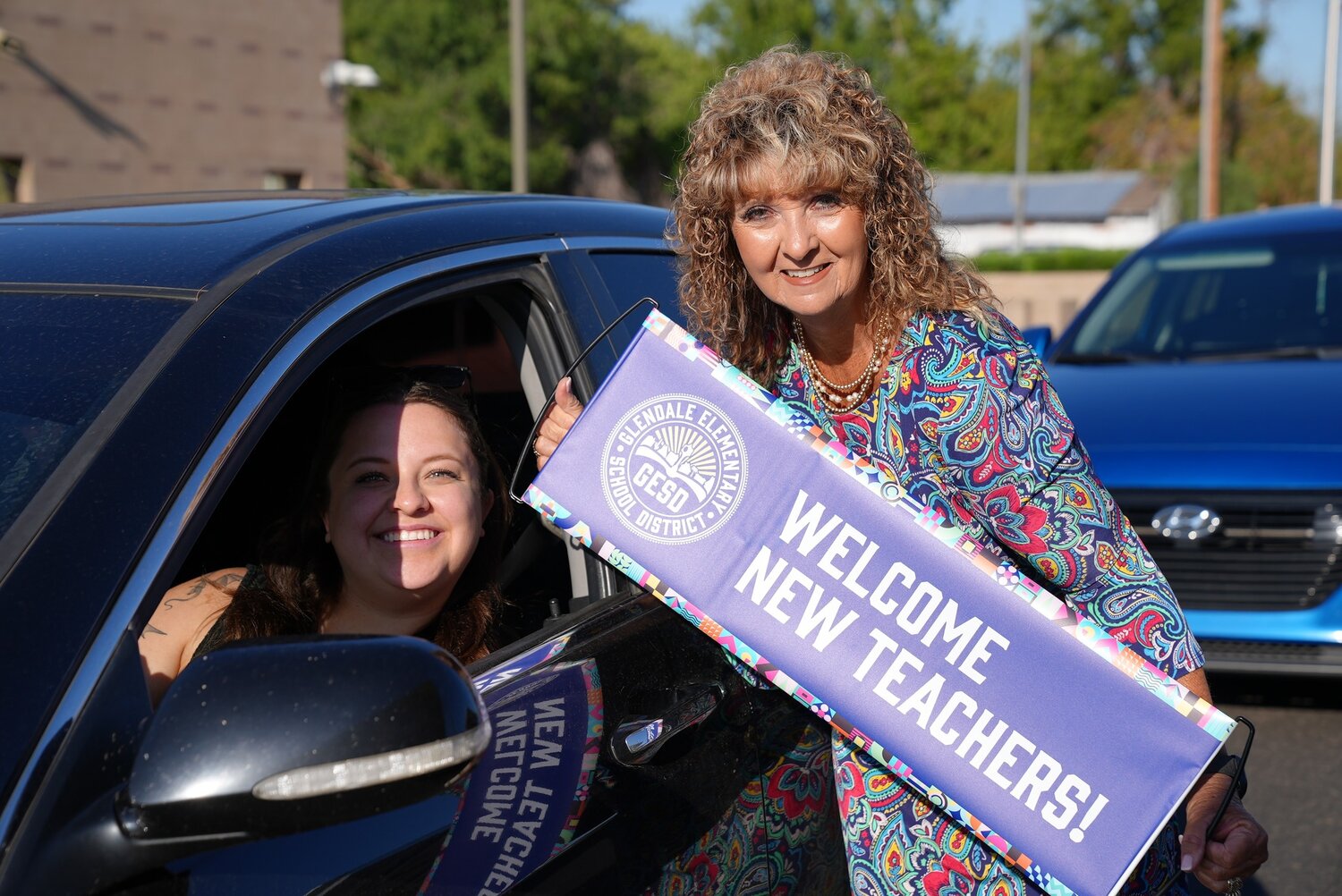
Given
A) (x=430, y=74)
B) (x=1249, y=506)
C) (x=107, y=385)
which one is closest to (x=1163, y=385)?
(x=1249, y=506)

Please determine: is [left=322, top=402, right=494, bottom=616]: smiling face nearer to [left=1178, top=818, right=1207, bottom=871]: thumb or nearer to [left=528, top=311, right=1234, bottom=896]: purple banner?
[left=528, top=311, right=1234, bottom=896]: purple banner

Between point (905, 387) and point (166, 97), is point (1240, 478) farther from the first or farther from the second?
point (166, 97)

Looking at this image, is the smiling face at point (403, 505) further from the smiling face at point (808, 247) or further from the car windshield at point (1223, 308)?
the car windshield at point (1223, 308)

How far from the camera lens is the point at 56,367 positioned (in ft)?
5.26

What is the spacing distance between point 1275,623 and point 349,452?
3.61 metres

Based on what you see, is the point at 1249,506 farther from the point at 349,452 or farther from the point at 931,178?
the point at 349,452

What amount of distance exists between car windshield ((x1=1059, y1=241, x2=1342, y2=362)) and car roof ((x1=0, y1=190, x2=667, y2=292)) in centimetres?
392

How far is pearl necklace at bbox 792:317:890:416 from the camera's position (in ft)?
6.86

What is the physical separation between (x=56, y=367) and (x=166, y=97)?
20.8 m

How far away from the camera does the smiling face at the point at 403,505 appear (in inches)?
83.7

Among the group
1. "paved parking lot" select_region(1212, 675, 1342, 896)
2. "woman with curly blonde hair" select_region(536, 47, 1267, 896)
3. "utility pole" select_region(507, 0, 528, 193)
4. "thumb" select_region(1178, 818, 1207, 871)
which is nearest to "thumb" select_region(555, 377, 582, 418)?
"woman with curly blonde hair" select_region(536, 47, 1267, 896)

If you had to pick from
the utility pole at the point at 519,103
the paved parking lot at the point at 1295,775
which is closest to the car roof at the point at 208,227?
the paved parking lot at the point at 1295,775

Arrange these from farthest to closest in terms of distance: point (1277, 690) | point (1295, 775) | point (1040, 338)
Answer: point (1040, 338), point (1277, 690), point (1295, 775)

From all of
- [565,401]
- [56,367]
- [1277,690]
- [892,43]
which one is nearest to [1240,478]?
[1277,690]
